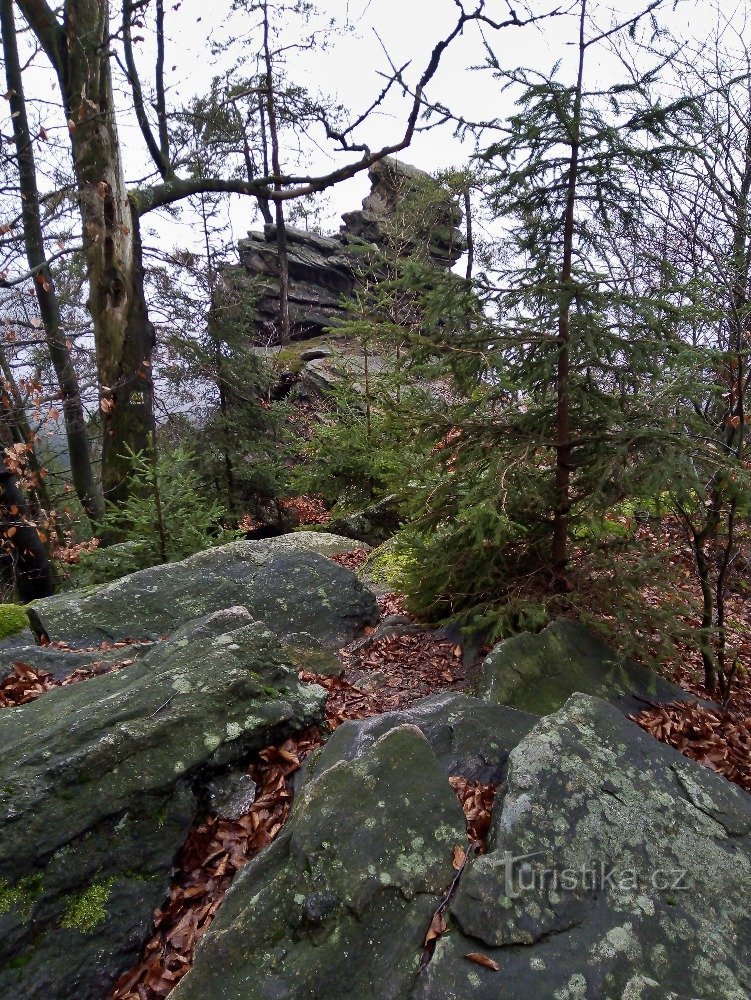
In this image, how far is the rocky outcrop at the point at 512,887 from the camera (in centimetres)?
196

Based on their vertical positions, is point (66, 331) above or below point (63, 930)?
above

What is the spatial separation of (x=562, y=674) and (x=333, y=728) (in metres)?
1.63

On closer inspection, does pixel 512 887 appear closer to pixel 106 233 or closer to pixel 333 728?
pixel 333 728

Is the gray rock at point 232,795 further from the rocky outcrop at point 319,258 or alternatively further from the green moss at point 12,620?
the rocky outcrop at point 319,258

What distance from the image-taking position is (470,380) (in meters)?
4.66

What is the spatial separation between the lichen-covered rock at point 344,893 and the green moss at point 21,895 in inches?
35.8

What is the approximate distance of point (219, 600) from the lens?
601 cm

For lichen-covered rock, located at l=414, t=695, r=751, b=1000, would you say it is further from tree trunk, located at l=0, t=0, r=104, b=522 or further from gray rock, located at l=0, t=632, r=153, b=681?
tree trunk, located at l=0, t=0, r=104, b=522

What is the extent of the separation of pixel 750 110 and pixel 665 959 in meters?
8.38

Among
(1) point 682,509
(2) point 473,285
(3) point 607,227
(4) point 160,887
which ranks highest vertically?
(3) point 607,227

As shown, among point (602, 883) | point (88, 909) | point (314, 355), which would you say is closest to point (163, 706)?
point (88, 909)

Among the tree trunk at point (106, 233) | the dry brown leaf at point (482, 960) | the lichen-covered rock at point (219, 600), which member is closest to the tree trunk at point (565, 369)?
the lichen-covered rock at point (219, 600)

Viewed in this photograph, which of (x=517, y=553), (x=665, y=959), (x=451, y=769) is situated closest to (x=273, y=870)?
(x=451, y=769)

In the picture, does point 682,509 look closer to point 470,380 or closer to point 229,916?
point 470,380
